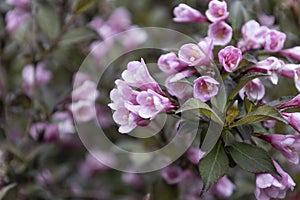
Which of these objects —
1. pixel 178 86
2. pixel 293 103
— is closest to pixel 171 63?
pixel 178 86

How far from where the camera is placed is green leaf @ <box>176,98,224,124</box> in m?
1.03

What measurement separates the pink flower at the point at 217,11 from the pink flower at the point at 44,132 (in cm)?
66

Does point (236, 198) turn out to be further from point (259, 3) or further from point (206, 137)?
point (259, 3)

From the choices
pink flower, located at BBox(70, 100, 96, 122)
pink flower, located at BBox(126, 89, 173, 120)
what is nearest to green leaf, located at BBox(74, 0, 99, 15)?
pink flower, located at BBox(70, 100, 96, 122)

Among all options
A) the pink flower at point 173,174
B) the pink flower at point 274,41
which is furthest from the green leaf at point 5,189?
the pink flower at point 274,41

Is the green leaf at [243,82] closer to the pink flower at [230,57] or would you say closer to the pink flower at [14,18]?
the pink flower at [230,57]

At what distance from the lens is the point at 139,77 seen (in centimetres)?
112

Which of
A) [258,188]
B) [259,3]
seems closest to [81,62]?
[259,3]

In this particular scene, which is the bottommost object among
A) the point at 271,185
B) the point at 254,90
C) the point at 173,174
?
the point at 173,174

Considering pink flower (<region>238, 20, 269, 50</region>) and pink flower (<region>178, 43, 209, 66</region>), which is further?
pink flower (<region>238, 20, 269, 50</region>)

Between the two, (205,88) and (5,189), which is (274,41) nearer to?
(205,88)

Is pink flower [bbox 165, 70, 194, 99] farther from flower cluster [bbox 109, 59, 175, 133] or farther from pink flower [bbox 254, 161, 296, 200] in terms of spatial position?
pink flower [bbox 254, 161, 296, 200]

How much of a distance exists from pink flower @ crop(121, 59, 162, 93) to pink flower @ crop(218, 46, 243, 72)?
0.14 meters

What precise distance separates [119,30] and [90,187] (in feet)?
1.87
